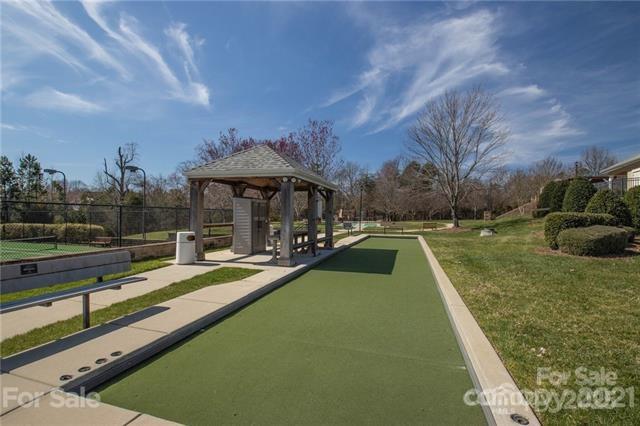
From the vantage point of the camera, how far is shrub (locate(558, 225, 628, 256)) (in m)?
9.30

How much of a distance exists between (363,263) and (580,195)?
11757 mm

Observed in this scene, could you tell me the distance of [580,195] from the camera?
14.0 metres

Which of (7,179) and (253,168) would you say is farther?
(7,179)

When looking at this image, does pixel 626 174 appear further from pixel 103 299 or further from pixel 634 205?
pixel 103 299

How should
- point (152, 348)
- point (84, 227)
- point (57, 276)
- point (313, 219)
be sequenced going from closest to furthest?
point (152, 348) → point (57, 276) → point (313, 219) → point (84, 227)

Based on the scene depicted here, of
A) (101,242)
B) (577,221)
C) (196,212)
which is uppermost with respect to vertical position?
(196,212)

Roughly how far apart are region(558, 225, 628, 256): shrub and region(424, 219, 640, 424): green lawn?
0.49m

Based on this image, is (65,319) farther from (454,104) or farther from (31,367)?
(454,104)

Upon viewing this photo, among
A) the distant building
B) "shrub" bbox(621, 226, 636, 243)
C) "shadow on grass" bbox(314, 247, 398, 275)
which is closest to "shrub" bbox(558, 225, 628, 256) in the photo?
"shrub" bbox(621, 226, 636, 243)

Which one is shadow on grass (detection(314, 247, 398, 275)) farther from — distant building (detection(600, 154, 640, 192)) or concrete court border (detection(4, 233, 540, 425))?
distant building (detection(600, 154, 640, 192))

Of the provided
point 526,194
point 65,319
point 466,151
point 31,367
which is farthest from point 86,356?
point 526,194

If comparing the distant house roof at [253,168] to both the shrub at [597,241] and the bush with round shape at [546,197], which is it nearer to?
the shrub at [597,241]

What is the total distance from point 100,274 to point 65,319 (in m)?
0.69

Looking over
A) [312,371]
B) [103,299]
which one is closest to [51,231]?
[103,299]
